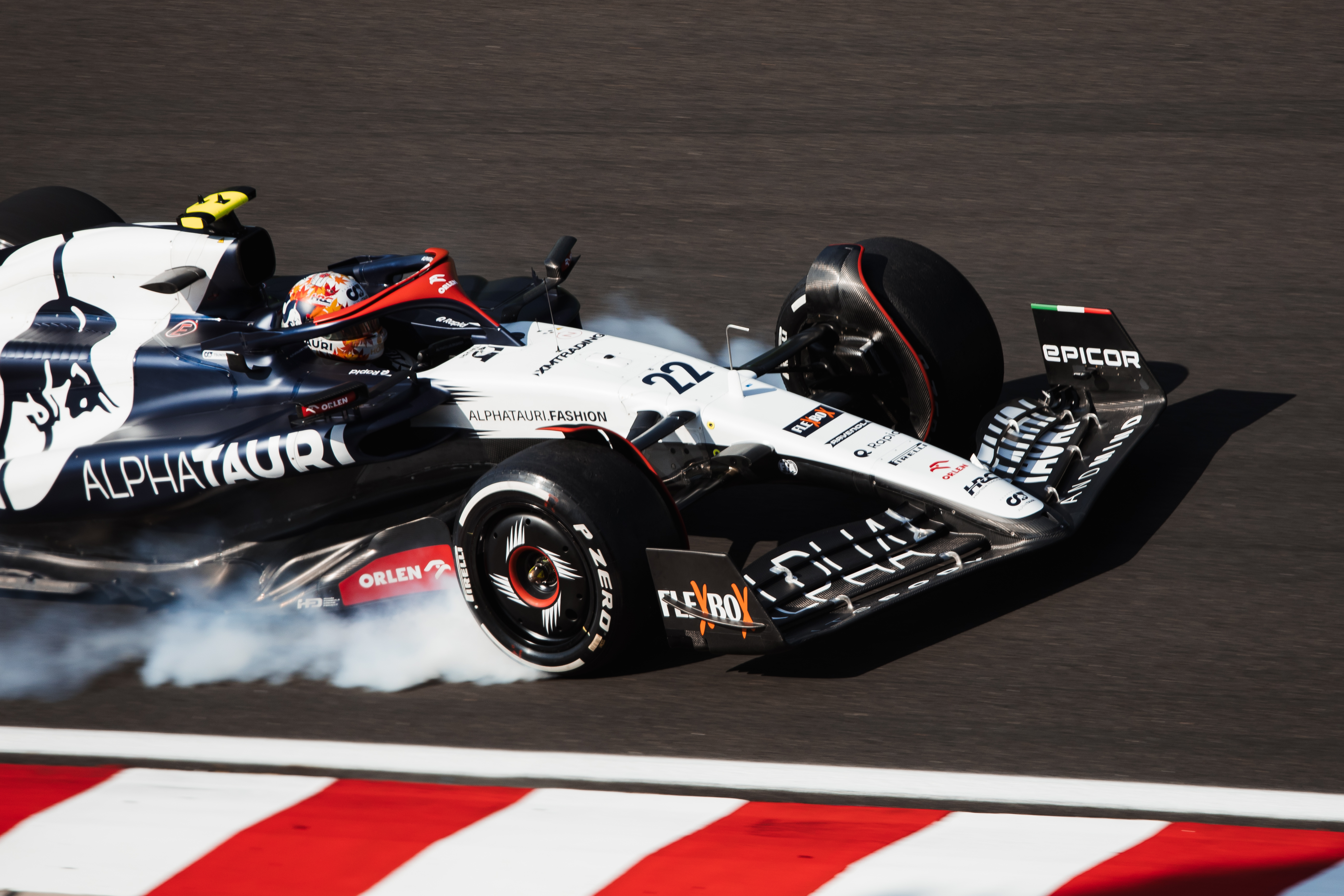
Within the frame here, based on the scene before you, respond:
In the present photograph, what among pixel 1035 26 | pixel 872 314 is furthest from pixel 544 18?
pixel 872 314

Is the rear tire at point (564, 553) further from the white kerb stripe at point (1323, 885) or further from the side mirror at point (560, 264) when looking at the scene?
the white kerb stripe at point (1323, 885)

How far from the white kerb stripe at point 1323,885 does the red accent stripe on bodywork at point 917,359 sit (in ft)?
7.40

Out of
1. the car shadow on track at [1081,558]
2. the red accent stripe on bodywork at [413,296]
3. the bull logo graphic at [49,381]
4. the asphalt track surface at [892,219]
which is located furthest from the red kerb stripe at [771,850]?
the bull logo graphic at [49,381]

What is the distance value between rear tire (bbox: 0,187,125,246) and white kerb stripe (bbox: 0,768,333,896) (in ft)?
9.61

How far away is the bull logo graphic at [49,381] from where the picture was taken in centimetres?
547

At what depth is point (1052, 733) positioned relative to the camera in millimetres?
4211

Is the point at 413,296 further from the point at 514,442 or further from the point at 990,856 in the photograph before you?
the point at 990,856

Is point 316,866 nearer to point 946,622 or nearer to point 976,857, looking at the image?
point 976,857

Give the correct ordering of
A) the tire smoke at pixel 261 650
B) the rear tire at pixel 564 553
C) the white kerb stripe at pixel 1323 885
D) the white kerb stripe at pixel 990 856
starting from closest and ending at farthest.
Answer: the white kerb stripe at pixel 1323 885 → the white kerb stripe at pixel 990 856 → the rear tire at pixel 564 553 → the tire smoke at pixel 261 650

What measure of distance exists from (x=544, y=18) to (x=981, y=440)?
7.24m

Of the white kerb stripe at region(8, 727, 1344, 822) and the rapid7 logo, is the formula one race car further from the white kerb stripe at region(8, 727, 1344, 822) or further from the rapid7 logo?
the white kerb stripe at region(8, 727, 1344, 822)

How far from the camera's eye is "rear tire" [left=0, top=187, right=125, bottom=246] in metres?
6.37

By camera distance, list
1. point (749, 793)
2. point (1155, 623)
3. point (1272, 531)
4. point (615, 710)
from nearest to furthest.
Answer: point (749, 793)
point (615, 710)
point (1155, 623)
point (1272, 531)

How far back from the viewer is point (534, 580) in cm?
456
